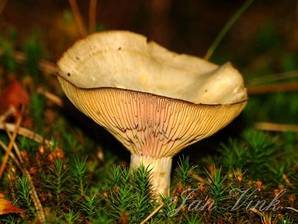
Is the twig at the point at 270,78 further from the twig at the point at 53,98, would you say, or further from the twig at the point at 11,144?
the twig at the point at 11,144

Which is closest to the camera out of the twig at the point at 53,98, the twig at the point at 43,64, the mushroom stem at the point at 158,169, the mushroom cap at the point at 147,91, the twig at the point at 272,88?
the mushroom cap at the point at 147,91

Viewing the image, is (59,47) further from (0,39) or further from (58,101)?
(58,101)

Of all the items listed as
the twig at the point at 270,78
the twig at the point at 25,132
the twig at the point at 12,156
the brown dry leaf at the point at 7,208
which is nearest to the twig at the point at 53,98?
the twig at the point at 25,132

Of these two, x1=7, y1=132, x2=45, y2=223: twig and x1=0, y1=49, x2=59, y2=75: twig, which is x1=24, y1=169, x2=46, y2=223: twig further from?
x1=0, y1=49, x2=59, y2=75: twig

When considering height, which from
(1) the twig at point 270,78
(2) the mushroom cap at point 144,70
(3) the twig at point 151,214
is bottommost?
(3) the twig at point 151,214

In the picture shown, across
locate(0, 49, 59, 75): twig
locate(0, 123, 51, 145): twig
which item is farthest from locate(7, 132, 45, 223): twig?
locate(0, 49, 59, 75): twig

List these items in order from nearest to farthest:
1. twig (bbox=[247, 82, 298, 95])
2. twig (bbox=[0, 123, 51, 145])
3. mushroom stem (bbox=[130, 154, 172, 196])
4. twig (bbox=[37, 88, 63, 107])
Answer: mushroom stem (bbox=[130, 154, 172, 196]), twig (bbox=[0, 123, 51, 145]), twig (bbox=[37, 88, 63, 107]), twig (bbox=[247, 82, 298, 95])
